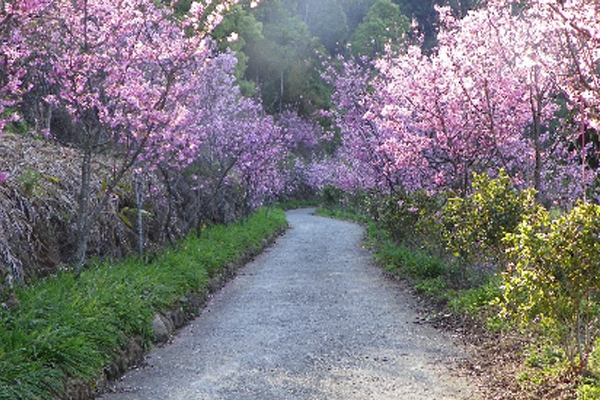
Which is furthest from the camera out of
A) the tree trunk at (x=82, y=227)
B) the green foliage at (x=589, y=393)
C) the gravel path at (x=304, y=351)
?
the tree trunk at (x=82, y=227)

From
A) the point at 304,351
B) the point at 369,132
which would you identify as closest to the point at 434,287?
the point at 304,351

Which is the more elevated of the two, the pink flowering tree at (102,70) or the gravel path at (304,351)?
the pink flowering tree at (102,70)

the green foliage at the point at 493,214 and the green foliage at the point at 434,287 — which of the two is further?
the green foliage at the point at 434,287

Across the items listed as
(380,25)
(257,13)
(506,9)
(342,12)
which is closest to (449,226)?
(506,9)

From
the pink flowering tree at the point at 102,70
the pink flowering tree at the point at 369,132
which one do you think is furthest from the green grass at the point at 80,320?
the pink flowering tree at the point at 369,132

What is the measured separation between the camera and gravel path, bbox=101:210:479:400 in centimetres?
549

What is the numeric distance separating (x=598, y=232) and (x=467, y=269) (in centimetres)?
600

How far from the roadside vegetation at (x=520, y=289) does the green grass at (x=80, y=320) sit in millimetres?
3828

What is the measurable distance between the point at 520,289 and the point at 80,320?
4235 millimetres

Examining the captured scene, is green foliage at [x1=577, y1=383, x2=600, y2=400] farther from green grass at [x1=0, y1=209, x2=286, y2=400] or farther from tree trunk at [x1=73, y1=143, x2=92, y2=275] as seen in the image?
tree trunk at [x1=73, y1=143, x2=92, y2=275]

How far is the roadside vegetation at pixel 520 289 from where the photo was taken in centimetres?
466

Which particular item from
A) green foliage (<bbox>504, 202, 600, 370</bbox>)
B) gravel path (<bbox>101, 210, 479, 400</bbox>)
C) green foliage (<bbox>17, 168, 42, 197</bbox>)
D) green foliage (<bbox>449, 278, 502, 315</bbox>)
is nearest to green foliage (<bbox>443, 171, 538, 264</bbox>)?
green foliage (<bbox>449, 278, 502, 315</bbox>)

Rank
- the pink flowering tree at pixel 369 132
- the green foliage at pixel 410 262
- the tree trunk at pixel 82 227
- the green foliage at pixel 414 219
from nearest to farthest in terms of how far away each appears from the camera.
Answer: the tree trunk at pixel 82 227, the green foliage at pixel 410 262, the green foliage at pixel 414 219, the pink flowering tree at pixel 369 132

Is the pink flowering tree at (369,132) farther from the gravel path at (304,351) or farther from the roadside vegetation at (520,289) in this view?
the gravel path at (304,351)
